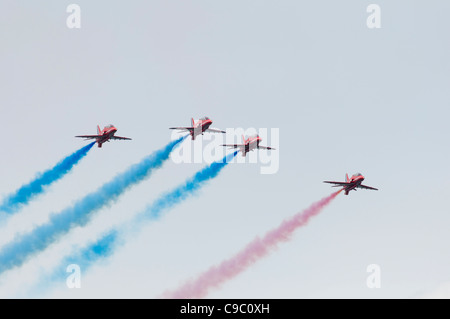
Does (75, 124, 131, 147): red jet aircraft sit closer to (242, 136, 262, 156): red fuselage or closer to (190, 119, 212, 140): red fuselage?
(190, 119, 212, 140): red fuselage

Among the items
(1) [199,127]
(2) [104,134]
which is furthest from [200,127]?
(2) [104,134]

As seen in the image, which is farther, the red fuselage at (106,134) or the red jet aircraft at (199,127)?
the red jet aircraft at (199,127)

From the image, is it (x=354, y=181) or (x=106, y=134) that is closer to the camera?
(x=354, y=181)

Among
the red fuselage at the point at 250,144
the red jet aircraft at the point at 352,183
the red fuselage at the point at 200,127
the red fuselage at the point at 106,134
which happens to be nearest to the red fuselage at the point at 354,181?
the red jet aircraft at the point at 352,183

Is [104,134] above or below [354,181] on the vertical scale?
above

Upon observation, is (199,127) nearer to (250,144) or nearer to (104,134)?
(250,144)

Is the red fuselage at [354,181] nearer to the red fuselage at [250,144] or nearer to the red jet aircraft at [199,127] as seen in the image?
the red fuselage at [250,144]

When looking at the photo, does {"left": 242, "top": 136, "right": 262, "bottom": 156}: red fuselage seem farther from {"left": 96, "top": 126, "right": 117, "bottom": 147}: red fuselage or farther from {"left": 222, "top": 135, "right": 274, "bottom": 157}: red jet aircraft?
{"left": 96, "top": 126, "right": 117, "bottom": 147}: red fuselage

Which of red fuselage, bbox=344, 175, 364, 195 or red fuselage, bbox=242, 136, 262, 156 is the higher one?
red fuselage, bbox=242, 136, 262, 156

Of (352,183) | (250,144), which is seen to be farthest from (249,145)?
(352,183)

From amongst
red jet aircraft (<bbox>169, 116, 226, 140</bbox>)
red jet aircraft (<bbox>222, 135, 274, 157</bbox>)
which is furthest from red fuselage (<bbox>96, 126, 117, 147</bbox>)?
red jet aircraft (<bbox>222, 135, 274, 157</bbox>)

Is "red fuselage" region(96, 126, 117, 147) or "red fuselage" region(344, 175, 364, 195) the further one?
"red fuselage" region(96, 126, 117, 147)

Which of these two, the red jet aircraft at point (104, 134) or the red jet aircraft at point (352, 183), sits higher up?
the red jet aircraft at point (104, 134)
